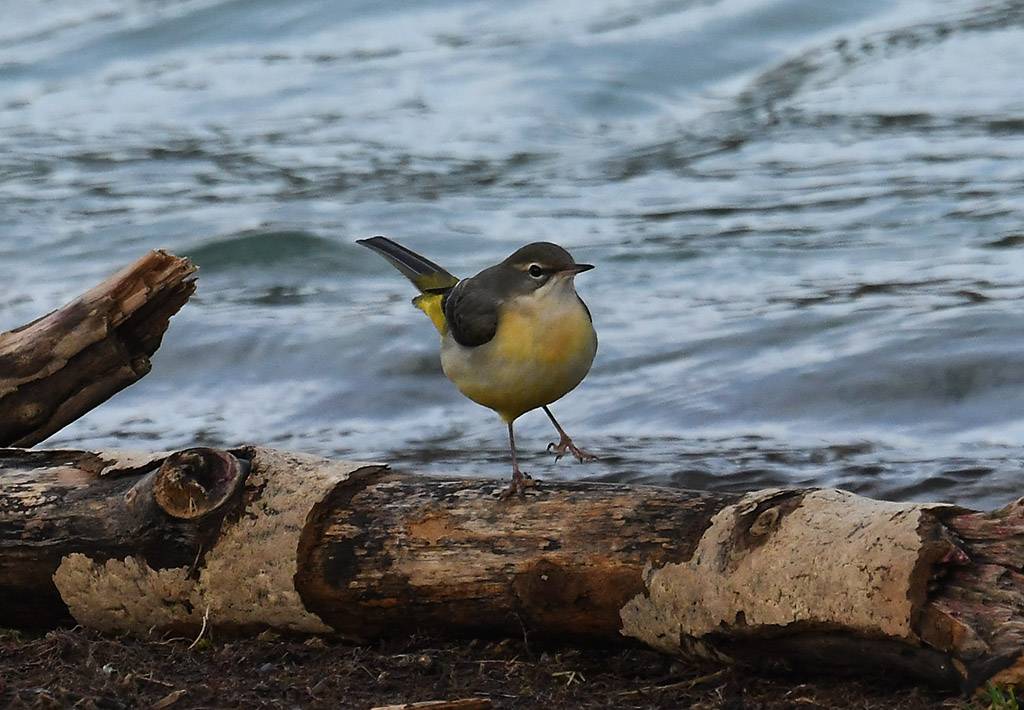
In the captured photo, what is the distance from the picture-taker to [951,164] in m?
14.5

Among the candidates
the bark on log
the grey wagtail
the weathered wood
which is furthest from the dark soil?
the bark on log

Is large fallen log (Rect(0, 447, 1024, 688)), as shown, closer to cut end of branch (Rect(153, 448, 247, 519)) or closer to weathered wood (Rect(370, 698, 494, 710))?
cut end of branch (Rect(153, 448, 247, 519))

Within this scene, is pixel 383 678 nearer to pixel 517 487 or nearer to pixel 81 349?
pixel 517 487

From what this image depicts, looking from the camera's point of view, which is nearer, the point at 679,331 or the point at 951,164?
the point at 679,331

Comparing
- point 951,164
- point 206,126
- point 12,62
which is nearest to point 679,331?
point 951,164

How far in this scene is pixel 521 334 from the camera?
5.41 metres

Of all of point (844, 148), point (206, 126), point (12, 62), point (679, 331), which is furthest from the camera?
point (12, 62)

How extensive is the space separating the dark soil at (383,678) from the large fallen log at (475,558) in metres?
0.07

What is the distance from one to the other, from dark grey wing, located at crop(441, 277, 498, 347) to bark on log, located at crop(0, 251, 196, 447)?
3.40ft

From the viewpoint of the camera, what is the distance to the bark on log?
5832mm

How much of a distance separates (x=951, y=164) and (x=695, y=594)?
10900mm

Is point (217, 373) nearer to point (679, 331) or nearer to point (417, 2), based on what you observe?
point (679, 331)

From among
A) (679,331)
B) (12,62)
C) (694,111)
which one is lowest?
(679,331)

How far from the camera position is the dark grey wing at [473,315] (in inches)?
218
